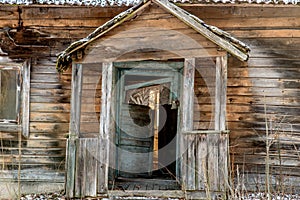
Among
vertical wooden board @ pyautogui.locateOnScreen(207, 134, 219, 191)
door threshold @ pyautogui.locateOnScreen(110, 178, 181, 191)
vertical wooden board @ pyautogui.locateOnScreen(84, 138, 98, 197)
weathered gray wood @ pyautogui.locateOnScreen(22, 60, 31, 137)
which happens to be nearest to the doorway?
door threshold @ pyautogui.locateOnScreen(110, 178, 181, 191)

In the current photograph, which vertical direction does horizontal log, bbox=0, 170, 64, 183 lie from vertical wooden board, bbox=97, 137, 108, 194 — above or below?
below

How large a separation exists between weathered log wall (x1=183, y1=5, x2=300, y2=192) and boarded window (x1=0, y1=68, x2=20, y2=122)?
418 centimetres

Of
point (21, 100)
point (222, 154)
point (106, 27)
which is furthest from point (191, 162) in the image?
point (21, 100)

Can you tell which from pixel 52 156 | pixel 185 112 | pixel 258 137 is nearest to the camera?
pixel 185 112

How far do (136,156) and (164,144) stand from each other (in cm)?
218

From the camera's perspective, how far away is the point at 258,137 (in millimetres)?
6477

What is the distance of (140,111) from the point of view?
286 inches

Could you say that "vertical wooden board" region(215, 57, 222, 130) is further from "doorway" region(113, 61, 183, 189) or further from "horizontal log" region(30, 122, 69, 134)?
"horizontal log" region(30, 122, 69, 134)

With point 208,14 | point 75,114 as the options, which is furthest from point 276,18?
point 75,114

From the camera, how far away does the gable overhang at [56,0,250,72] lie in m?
5.31

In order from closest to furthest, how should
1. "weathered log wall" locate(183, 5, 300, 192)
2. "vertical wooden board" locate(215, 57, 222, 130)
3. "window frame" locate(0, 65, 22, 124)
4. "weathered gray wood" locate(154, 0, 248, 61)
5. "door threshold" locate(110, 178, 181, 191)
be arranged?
"weathered gray wood" locate(154, 0, 248, 61), "vertical wooden board" locate(215, 57, 222, 130), "door threshold" locate(110, 178, 181, 191), "weathered log wall" locate(183, 5, 300, 192), "window frame" locate(0, 65, 22, 124)

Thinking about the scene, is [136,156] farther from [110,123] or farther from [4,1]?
[4,1]

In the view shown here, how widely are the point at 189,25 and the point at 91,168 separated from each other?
2.71 meters

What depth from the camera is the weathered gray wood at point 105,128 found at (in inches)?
223
